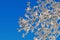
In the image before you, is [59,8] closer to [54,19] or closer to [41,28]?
[54,19]

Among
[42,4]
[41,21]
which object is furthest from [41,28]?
[42,4]

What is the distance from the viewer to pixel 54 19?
7.09m

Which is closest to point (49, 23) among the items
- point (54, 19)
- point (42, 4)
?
point (54, 19)

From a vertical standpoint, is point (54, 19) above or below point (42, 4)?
below

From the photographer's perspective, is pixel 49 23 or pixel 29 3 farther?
pixel 29 3

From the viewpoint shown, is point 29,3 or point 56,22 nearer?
point 56,22

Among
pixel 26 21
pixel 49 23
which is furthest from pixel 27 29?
pixel 49 23

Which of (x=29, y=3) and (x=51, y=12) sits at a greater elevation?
(x=29, y=3)

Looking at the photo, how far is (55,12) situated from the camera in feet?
23.0

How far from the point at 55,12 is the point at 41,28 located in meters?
0.65

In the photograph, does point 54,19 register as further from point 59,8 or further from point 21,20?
point 21,20

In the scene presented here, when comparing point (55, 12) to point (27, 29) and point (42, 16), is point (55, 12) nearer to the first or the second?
point (42, 16)

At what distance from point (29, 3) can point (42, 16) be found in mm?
799

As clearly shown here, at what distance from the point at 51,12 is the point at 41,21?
0.39 m
